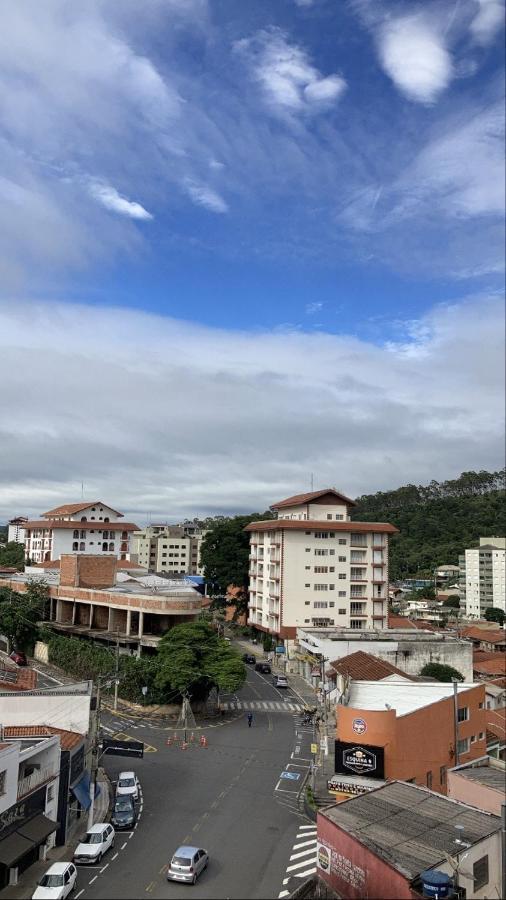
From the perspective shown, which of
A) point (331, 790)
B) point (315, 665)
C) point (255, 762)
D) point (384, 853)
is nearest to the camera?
point (384, 853)

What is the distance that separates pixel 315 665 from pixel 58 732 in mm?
33925

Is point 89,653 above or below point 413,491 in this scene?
below

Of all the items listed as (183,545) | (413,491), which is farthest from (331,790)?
(413,491)

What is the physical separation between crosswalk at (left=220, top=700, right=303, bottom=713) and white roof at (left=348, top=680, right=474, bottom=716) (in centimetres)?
1453

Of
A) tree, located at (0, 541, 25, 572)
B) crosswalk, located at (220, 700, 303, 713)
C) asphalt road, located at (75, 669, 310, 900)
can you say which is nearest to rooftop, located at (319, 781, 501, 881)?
asphalt road, located at (75, 669, 310, 900)

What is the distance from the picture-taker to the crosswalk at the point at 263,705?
52.0 meters

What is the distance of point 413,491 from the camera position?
193 m

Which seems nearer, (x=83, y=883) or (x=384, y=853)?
(x=384, y=853)

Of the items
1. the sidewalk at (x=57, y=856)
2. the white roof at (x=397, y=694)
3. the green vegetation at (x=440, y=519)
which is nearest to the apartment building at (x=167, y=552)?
the green vegetation at (x=440, y=519)

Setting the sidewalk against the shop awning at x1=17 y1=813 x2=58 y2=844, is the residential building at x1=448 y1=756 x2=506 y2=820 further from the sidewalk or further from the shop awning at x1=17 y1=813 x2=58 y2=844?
the shop awning at x1=17 y1=813 x2=58 y2=844

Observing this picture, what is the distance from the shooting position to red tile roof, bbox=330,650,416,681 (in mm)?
47219

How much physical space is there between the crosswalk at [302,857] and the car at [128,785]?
27.7 ft

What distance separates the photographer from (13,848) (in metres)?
24.3

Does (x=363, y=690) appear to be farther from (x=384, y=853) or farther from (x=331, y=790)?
(x=384, y=853)
